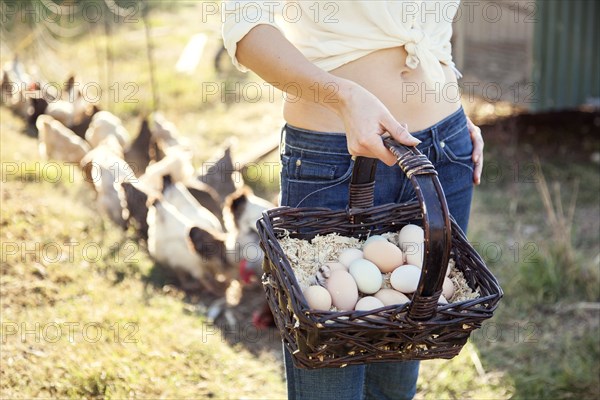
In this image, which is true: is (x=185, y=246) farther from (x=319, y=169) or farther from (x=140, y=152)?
(x=319, y=169)

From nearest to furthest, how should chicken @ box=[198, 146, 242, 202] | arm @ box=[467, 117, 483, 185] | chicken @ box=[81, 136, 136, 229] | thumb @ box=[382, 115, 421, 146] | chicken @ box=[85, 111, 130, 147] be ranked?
thumb @ box=[382, 115, 421, 146] < arm @ box=[467, 117, 483, 185] < chicken @ box=[81, 136, 136, 229] < chicken @ box=[198, 146, 242, 202] < chicken @ box=[85, 111, 130, 147]

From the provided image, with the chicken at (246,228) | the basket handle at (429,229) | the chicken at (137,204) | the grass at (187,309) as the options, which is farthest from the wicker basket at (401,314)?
the chicken at (137,204)

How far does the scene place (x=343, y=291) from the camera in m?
1.59

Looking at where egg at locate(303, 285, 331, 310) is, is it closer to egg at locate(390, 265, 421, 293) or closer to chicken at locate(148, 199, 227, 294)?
egg at locate(390, 265, 421, 293)

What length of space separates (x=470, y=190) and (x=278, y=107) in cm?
626

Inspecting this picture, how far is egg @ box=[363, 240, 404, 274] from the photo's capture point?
1674mm

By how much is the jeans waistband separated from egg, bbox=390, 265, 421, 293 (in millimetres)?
333

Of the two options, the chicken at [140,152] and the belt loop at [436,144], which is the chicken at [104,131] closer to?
the chicken at [140,152]

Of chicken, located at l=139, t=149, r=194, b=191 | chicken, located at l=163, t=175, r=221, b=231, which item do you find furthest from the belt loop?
chicken, located at l=139, t=149, r=194, b=191

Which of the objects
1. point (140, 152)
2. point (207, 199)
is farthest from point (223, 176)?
point (140, 152)

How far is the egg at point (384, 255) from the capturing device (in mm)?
1674

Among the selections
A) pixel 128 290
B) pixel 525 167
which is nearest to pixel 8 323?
pixel 128 290

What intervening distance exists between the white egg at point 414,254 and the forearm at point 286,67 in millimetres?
370

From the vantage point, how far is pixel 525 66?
20.6ft
